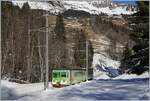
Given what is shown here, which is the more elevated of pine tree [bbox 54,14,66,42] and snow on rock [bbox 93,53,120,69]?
pine tree [bbox 54,14,66,42]

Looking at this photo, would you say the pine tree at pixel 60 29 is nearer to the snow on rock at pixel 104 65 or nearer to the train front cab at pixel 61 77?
the snow on rock at pixel 104 65

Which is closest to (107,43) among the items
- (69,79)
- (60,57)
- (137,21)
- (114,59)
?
(114,59)

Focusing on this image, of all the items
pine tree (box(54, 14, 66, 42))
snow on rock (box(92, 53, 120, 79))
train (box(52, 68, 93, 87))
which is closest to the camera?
train (box(52, 68, 93, 87))

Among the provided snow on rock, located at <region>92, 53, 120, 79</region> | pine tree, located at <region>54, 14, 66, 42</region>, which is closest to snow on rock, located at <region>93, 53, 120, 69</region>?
snow on rock, located at <region>92, 53, 120, 79</region>

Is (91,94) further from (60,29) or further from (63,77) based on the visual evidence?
(60,29)

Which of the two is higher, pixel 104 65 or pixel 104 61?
pixel 104 61

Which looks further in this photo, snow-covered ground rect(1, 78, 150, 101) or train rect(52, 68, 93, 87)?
train rect(52, 68, 93, 87)

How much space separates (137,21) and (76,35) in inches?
1687

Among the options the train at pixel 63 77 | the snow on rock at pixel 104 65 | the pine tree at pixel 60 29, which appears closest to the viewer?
the train at pixel 63 77

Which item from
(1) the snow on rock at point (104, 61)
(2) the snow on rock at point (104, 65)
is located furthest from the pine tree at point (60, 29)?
(1) the snow on rock at point (104, 61)

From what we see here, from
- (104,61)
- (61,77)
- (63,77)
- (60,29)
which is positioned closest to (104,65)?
(104,61)

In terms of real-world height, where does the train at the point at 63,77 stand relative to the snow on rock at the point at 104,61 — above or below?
above

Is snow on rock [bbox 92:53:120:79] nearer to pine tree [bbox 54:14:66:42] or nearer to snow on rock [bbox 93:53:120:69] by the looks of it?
snow on rock [bbox 93:53:120:69]

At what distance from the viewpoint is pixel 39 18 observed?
56.1 meters
